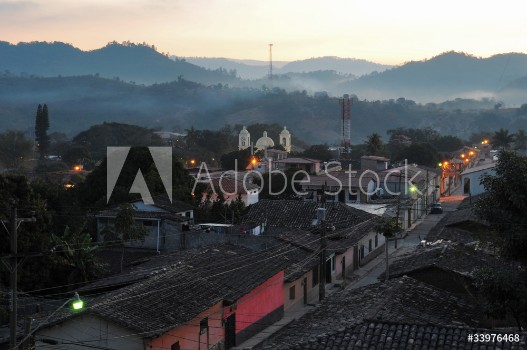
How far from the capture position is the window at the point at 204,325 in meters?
16.1

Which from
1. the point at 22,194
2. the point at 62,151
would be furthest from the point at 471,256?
the point at 62,151

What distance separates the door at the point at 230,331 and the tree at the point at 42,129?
2562 inches

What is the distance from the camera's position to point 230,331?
17641 mm

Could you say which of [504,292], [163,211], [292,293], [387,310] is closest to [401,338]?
[504,292]

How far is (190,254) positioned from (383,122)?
16862 cm

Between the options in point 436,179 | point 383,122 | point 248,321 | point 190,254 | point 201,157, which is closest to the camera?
point 248,321

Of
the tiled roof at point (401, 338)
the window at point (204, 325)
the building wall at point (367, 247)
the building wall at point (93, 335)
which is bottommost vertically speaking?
the building wall at point (367, 247)

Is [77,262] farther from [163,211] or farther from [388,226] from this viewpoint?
[388,226]

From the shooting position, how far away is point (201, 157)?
7975 cm

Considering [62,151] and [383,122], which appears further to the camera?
[383,122]

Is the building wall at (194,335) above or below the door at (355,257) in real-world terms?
above

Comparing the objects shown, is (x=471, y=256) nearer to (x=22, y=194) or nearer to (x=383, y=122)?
(x=22, y=194)

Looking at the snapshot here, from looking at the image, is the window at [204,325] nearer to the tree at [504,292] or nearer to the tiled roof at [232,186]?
the tree at [504,292]

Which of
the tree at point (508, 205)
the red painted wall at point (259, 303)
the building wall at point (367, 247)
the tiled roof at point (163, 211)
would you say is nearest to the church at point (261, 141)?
the building wall at point (367, 247)
